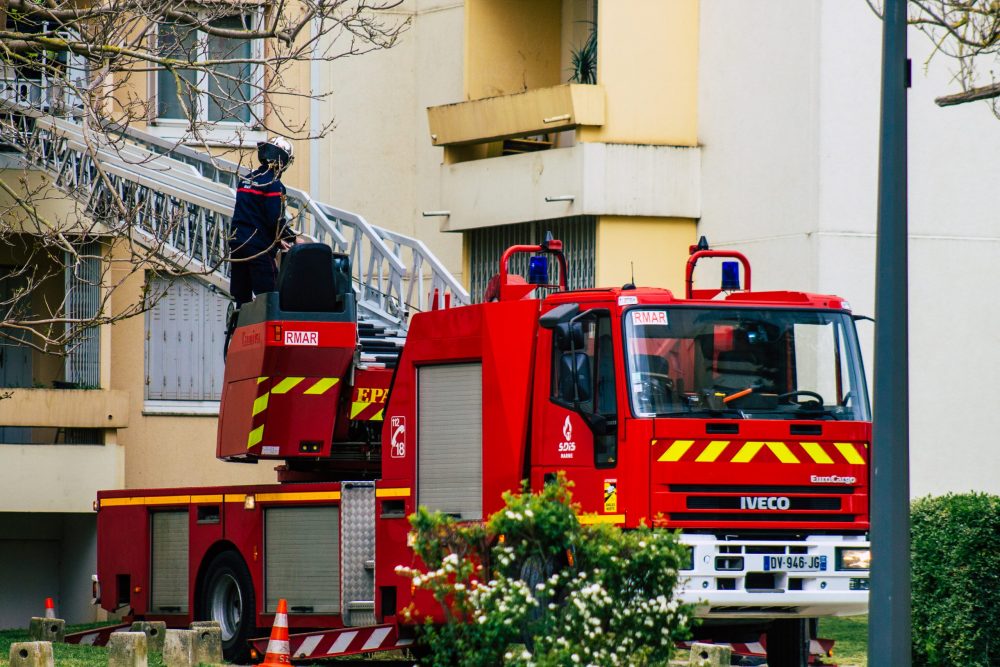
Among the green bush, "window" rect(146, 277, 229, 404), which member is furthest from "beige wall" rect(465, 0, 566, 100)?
the green bush

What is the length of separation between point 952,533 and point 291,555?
5.40 meters

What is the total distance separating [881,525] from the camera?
10383 millimetres

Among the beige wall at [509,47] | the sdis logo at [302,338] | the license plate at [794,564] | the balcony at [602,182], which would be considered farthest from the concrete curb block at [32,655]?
the beige wall at [509,47]

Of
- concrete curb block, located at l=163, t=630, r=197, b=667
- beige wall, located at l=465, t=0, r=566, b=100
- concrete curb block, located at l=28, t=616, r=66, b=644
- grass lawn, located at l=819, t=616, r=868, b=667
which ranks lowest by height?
grass lawn, located at l=819, t=616, r=868, b=667

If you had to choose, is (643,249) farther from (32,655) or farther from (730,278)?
(32,655)

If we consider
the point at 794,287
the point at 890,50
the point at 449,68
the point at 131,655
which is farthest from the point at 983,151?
the point at 131,655

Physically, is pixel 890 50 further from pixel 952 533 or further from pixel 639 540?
pixel 952 533

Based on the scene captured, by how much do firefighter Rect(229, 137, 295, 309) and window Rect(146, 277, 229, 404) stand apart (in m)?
8.58

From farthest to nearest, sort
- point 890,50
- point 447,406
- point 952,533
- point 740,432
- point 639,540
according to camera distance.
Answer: point 952,533 < point 447,406 < point 740,432 < point 890,50 < point 639,540

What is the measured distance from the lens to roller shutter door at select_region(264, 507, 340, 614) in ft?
46.5

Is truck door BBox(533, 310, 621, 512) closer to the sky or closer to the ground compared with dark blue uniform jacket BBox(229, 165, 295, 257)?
closer to the ground

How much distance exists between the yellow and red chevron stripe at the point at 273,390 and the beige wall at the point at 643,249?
7.97 m

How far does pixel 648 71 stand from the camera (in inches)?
861

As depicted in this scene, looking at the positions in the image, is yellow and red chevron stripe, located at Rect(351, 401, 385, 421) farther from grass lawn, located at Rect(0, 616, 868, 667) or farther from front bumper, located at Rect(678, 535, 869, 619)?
front bumper, located at Rect(678, 535, 869, 619)
